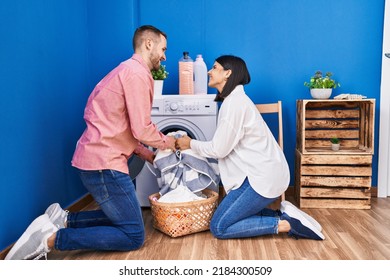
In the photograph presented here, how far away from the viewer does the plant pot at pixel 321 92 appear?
2902mm

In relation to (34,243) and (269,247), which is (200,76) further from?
(34,243)

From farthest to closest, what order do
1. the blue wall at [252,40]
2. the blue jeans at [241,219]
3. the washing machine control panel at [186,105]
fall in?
the blue wall at [252,40] → the washing machine control panel at [186,105] → the blue jeans at [241,219]

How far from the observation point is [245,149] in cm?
219

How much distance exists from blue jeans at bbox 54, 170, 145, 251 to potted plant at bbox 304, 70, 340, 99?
165 cm

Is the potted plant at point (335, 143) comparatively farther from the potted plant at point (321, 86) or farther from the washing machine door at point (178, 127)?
the washing machine door at point (178, 127)

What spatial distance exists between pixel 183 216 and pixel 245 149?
499 millimetres

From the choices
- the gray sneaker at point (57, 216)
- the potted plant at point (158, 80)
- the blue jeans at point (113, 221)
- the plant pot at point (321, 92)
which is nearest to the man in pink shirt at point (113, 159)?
the blue jeans at point (113, 221)

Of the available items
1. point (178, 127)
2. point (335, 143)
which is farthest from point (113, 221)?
point (335, 143)

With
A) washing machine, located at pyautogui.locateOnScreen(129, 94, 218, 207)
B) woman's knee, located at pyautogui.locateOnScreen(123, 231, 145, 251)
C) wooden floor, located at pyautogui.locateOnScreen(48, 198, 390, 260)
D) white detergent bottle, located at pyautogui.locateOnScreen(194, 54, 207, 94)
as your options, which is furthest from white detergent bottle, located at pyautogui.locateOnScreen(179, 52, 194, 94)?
woman's knee, located at pyautogui.locateOnScreen(123, 231, 145, 251)

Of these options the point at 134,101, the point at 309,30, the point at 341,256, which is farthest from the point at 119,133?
the point at 309,30

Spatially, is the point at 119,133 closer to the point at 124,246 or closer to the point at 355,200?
the point at 124,246

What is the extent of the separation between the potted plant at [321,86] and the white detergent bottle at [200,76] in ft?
2.49

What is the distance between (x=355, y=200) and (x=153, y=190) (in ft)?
4.65
